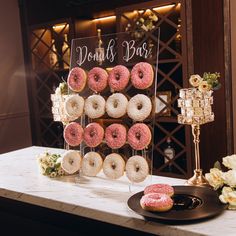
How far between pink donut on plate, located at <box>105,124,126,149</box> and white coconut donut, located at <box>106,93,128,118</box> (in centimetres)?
5

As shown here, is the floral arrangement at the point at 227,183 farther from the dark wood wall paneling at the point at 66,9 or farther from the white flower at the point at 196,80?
the dark wood wall paneling at the point at 66,9

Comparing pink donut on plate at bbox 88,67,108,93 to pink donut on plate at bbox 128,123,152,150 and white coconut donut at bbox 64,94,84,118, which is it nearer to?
white coconut donut at bbox 64,94,84,118

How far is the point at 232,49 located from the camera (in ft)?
9.78

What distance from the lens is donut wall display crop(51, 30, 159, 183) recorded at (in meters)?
1.51

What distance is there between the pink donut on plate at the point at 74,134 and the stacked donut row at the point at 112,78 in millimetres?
173

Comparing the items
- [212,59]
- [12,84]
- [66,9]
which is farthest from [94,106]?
[12,84]

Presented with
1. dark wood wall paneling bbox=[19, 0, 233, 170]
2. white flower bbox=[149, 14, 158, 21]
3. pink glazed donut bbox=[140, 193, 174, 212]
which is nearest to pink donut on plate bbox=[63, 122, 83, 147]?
pink glazed donut bbox=[140, 193, 174, 212]

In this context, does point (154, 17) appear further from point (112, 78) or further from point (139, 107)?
point (139, 107)

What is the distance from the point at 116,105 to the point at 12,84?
318 cm

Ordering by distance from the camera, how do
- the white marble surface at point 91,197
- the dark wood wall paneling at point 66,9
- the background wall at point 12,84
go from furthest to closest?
the background wall at point 12,84 → the dark wood wall paneling at point 66,9 → the white marble surface at point 91,197

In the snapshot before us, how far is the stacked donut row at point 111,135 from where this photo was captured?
1497 millimetres

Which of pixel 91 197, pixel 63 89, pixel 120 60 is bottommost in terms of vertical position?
pixel 91 197

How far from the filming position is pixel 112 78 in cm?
161

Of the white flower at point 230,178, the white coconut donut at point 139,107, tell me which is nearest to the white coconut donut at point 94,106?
the white coconut donut at point 139,107
